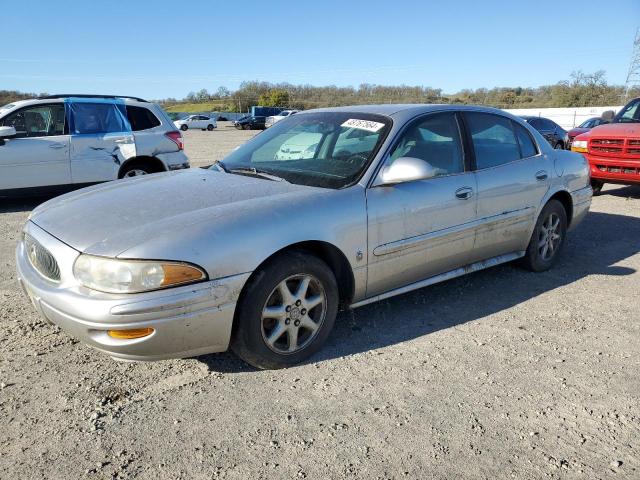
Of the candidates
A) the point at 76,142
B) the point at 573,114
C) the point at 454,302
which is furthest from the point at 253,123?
the point at 454,302

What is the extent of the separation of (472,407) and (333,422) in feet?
2.46

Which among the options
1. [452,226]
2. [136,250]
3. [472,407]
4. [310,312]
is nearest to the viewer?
[136,250]

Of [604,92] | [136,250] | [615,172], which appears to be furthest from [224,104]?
[136,250]

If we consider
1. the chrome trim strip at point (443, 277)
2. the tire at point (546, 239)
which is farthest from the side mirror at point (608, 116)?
the chrome trim strip at point (443, 277)

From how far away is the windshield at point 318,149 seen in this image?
354cm

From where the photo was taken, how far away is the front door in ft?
11.3

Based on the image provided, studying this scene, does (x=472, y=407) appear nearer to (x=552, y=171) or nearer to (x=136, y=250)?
(x=136, y=250)

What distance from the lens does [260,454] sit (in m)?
2.37

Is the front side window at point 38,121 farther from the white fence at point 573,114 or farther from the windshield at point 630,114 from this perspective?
the white fence at point 573,114

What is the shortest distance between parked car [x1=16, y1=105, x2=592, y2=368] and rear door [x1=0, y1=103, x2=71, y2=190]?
4558mm

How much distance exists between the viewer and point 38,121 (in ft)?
24.8

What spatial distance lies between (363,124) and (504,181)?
4.40 feet

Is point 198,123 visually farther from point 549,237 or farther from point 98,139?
point 549,237

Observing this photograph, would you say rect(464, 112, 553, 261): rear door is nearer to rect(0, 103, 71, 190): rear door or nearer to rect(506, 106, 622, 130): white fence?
rect(0, 103, 71, 190): rear door
